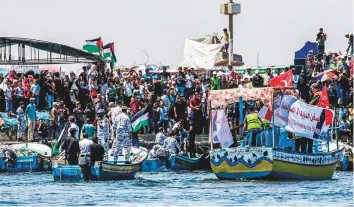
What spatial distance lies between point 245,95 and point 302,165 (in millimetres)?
3161

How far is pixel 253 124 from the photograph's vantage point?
57094 mm

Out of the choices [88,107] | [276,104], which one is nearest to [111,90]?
[88,107]

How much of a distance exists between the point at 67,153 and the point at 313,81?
50.4ft

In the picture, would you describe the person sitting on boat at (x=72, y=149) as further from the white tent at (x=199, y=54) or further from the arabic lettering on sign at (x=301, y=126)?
the white tent at (x=199, y=54)

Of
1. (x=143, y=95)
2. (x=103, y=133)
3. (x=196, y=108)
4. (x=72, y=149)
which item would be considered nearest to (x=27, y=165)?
(x=143, y=95)

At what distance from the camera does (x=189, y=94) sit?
69312 mm

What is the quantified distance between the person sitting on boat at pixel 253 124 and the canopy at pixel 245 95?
0.57 meters

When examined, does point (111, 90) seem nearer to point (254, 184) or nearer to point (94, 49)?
point (94, 49)

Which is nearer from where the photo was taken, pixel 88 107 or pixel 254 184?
pixel 254 184

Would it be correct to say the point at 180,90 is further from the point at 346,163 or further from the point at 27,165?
the point at 346,163

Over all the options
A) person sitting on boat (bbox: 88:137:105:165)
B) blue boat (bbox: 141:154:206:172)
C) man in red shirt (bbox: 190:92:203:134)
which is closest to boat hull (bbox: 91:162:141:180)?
person sitting on boat (bbox: 88:137:105:165)

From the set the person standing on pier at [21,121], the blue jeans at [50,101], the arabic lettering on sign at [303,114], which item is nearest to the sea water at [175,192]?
the arabic lettering on sign at [303,114]

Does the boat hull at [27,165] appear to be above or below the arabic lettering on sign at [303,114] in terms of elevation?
below

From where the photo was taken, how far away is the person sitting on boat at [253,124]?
57000mm
